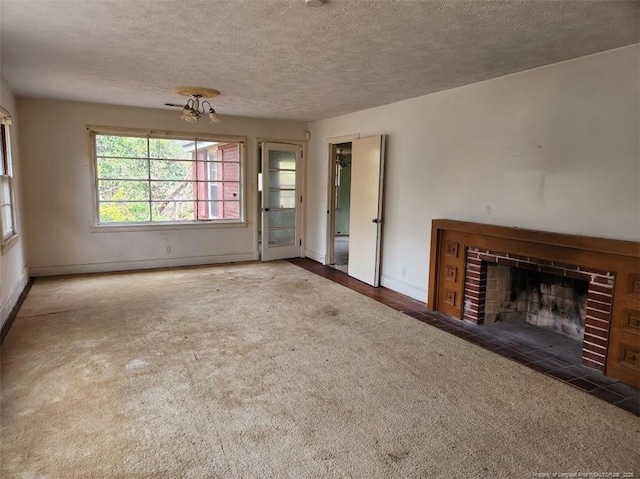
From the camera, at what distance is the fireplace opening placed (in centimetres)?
357

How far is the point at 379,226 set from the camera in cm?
516

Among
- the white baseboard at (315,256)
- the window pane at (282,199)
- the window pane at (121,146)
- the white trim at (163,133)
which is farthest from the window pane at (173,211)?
the white baseboard at (315,256)

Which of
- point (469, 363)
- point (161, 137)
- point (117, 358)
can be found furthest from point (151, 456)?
point (161, 137)

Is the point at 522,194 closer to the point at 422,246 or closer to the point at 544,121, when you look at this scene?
the point at 544,121

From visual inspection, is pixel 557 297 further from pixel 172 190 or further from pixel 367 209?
pixel 172 190

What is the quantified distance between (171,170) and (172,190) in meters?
0.31

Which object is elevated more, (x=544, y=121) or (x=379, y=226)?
(x=544, y=121)

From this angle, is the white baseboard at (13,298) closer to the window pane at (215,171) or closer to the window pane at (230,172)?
the window pane at (215,171)

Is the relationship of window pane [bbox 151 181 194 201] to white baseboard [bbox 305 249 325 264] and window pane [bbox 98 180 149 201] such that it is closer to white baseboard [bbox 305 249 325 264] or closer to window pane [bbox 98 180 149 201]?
window pane [bbox 98 180 149 201]

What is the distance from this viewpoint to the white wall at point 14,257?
3.78m

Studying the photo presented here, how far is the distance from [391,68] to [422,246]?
202 centimetres

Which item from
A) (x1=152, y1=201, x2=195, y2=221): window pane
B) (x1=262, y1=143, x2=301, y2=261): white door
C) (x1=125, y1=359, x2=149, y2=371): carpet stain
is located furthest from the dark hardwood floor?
(x1=152, y1=201, x2=195, y2=221): window pane

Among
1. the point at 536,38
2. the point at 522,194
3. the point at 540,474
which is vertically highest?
the point at 536,38

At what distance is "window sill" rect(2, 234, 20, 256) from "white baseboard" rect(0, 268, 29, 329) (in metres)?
0.46
